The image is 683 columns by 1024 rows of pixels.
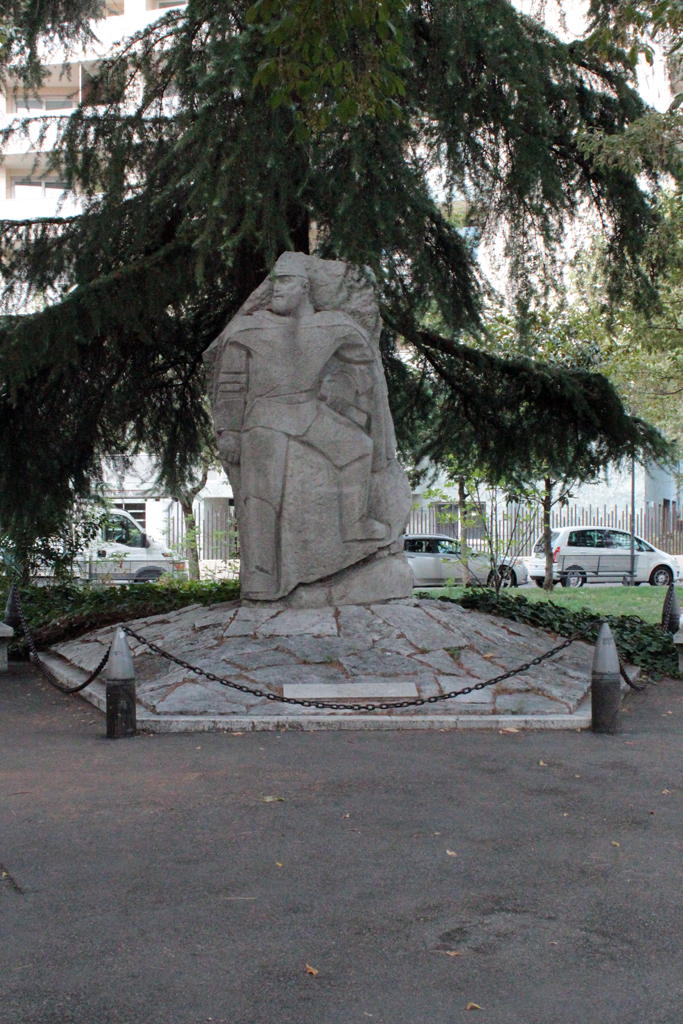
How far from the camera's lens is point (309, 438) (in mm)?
10125

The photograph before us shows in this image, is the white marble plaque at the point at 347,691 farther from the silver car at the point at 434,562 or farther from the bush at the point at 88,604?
the silver car at the point at 434,562

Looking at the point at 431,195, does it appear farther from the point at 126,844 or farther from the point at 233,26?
the point at 126,844

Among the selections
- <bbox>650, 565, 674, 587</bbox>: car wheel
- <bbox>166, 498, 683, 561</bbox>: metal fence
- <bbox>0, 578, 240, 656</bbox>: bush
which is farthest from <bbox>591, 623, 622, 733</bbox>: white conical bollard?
<bbox>650, 565, 674, 587</bbox>: car wheel

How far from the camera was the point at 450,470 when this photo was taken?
15.5m

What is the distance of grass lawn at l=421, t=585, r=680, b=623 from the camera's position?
64.2 ft

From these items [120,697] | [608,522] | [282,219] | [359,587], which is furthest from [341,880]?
[608,522]

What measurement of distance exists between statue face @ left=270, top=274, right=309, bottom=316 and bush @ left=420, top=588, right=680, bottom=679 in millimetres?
4253

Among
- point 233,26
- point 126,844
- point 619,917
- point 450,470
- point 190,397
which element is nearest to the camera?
point 619,917

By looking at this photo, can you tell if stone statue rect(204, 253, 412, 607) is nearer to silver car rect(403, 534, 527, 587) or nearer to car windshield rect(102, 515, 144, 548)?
silver car rect(403, 534, 527, 587)

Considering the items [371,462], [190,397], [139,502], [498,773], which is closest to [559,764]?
[498,773]

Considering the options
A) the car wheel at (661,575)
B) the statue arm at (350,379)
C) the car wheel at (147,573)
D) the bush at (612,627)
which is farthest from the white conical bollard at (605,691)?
the car wheel at (661,575)

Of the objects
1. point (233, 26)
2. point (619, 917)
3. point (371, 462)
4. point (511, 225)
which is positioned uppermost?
point (233, 26)

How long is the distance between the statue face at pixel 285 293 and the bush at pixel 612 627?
425 centimetres

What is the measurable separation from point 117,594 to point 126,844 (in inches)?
390
